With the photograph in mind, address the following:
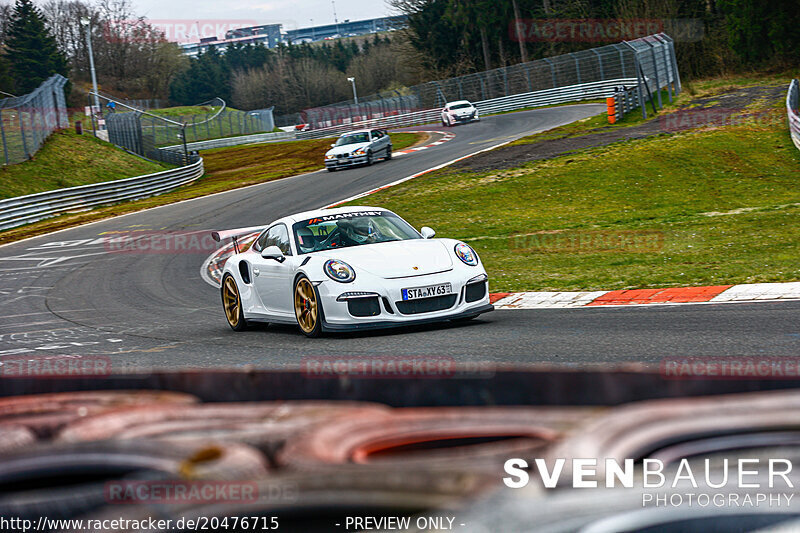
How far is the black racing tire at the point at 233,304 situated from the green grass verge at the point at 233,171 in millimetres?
16091

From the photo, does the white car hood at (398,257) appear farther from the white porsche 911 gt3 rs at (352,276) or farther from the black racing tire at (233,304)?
the black racing tire at (233,304)

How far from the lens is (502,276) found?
43.2ft

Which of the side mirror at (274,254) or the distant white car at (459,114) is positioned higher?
the distant white car at (459,114)

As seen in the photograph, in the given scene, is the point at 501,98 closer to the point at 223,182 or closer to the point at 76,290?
the point at 223,182

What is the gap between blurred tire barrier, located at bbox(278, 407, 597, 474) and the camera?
2.02 meters

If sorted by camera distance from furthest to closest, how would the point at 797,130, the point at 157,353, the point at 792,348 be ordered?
the point at 797,130 → the point at 157,353 → the point at 792,348

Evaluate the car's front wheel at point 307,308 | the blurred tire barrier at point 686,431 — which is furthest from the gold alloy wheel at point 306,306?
the blurred tire barrier at point 686,431

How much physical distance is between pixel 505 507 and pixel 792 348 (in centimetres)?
511

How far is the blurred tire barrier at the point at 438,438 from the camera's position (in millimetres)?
2018

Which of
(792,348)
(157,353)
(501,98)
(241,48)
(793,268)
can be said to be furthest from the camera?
(241,48)

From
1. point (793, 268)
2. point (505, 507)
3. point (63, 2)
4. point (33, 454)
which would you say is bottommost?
point (793, 268)

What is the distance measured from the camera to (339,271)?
8641mm

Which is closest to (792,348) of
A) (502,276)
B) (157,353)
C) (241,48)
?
(157,353)

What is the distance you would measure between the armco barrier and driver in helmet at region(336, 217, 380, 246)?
20.3 metres
